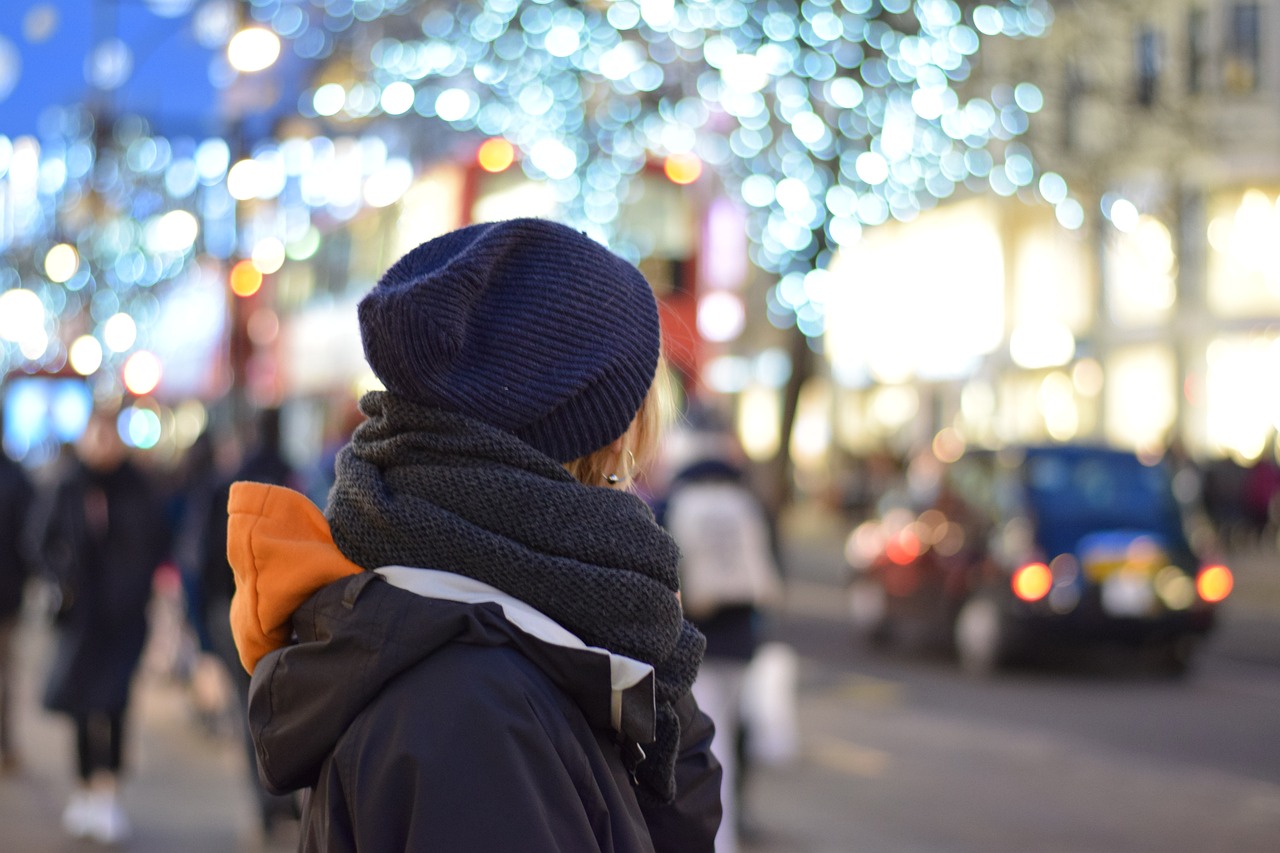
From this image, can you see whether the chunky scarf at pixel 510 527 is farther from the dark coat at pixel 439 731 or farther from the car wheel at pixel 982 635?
the car wheel at pixel 982 635

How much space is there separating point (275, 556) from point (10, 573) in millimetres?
7491

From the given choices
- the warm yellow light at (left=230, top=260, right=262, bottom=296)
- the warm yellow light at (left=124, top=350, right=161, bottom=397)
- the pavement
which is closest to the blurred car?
the pavement

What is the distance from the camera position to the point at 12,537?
28.7ft

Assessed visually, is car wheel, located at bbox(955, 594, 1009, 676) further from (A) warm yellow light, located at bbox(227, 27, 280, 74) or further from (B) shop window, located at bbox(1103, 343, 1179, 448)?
(B) shop window, located at bbox(1103, 343, 1179, 448)

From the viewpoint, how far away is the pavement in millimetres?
7203

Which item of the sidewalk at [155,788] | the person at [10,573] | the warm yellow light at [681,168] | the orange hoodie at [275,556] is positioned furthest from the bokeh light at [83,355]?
the orange hoodie at [275,556]

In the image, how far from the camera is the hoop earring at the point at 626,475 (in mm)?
1862

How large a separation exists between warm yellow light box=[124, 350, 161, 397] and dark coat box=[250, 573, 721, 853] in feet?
87.7

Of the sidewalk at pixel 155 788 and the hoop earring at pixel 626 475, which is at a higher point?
the hoop earring at pixel 626 475

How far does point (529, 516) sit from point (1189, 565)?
Result: 12.2 meters

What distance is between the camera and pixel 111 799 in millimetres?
7254

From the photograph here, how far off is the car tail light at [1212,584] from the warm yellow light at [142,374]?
1923cm

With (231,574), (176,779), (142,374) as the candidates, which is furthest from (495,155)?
(142,374)

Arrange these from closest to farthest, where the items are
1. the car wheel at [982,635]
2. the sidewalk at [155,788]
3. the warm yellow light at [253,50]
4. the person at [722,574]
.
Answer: the person at [722,574] → the sidewalk at [155,788] → the car wheel at [982,635] → the warm yellow light at [253,50]
